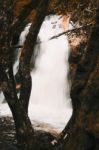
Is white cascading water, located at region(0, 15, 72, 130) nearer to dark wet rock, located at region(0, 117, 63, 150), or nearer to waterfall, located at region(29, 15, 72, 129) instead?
waterfall, located at region(29, 15, 72, 129)

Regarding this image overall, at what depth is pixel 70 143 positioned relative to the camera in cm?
817

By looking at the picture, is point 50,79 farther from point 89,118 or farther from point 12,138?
point 89,118

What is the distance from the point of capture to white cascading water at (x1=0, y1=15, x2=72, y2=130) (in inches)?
944

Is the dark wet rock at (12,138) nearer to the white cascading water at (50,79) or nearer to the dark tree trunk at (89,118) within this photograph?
the dark tree trunk at (89,118)

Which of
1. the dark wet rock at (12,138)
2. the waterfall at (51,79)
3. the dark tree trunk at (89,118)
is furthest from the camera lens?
the waterfall at (51,79)

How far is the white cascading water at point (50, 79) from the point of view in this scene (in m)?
24.0

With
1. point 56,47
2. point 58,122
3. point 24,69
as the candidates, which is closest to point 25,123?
point 24,69

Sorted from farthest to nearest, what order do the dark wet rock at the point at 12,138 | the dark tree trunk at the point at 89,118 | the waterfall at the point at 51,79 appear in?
the waterfall at the point at 51,79, the dark wet rock at the point at 12,138, the dark tree trunk at the point at 89,118

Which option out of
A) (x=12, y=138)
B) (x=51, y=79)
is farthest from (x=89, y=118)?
(x=51, y=79)

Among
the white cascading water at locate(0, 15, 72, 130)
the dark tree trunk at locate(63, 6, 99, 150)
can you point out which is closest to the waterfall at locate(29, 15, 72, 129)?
the white cascading water at locate(0, 15, 72, 130)

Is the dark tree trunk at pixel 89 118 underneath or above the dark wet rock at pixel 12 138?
above

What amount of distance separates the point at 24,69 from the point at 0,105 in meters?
13.2

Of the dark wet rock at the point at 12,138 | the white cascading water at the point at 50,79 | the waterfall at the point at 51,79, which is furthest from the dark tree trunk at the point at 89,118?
the waterfall at the point at 51,79

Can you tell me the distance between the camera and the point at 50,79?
2772cm
